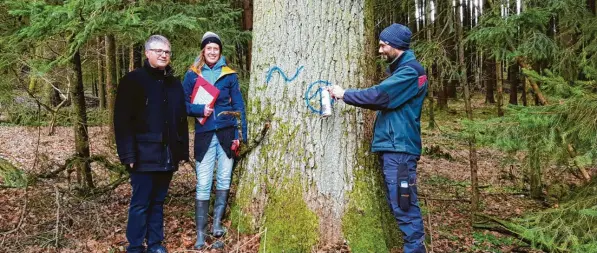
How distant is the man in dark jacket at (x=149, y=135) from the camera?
3.81 meters

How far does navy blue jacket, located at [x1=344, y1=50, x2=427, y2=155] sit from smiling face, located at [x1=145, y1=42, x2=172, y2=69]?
1.67 meters

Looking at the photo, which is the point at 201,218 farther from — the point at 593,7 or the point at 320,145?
the point at 593,7

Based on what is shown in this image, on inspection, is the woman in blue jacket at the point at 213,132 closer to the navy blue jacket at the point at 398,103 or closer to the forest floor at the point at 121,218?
the forest floor at the point at 121,218

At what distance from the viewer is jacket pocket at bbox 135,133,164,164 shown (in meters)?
3.85

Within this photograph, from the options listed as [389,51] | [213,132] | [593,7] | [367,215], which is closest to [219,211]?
[213,132]

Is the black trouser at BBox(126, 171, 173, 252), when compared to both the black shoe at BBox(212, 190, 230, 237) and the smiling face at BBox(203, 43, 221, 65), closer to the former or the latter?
the black shoe at BBox(212, 190, 230, 237)

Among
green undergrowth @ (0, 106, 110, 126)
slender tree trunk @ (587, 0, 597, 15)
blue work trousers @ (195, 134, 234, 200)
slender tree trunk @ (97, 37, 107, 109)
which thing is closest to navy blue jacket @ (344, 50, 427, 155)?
blue work trousers @ (195, 134, 234, 200)

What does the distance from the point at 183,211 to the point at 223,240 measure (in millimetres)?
1285

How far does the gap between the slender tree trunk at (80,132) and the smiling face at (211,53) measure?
1922 mm

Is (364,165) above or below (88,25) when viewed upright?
below

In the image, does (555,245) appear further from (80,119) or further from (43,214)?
(43,214)

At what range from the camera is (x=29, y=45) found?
4824mm

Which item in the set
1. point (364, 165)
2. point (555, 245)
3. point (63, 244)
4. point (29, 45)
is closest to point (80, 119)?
point (29, 45)

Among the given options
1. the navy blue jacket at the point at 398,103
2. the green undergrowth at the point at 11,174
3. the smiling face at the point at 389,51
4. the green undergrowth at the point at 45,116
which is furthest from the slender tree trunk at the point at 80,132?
the smiling face at the point at 389,51
